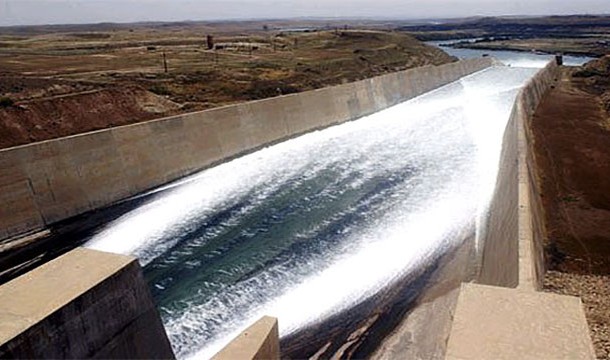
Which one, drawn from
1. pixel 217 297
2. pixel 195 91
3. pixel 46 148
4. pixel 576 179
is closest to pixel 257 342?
pixel 217 297

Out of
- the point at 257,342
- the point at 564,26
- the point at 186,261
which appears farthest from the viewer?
the point at 564,26

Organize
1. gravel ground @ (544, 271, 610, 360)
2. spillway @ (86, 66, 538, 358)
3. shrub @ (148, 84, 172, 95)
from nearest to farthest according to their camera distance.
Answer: gravel ground @ (544, 271, 610, 360) → spillway @ (86, 66, 538, 358) → shrub @ (148, 84, 172, 95)

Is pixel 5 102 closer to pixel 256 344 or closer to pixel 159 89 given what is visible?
pixel 159 89

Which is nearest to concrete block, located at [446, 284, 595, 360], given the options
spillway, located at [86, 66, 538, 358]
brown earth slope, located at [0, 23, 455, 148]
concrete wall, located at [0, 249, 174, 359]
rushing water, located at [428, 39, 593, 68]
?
concrete wall, located at [0, 249, 174, 359]

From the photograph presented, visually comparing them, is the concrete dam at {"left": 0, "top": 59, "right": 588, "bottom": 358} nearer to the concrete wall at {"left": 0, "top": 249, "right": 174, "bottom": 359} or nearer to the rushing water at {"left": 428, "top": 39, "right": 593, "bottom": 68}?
the concrete wall at {"left": 0, "top": 249, "right": 174, "bottom": 359}

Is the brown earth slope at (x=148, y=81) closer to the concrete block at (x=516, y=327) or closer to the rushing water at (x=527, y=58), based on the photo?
the concrete block at (x=516, y=327)

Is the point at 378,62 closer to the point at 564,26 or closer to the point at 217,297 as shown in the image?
the point at 217,297
